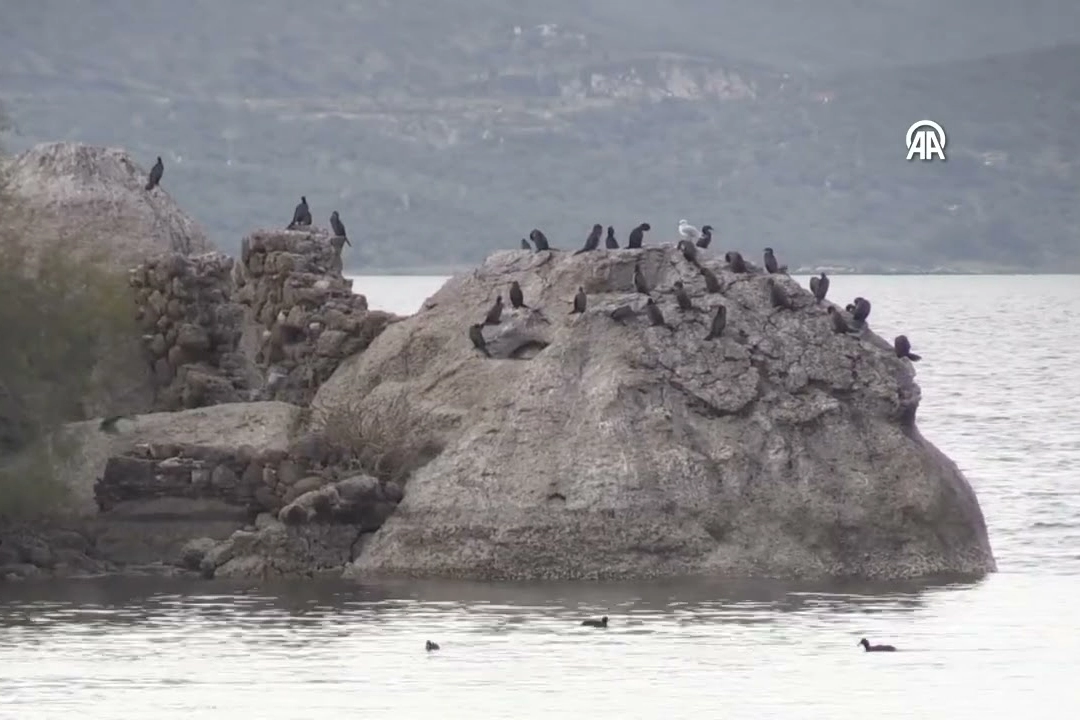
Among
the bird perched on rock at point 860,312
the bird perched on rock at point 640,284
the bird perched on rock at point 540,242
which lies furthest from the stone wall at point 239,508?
the bird perched on rock at point 860,312

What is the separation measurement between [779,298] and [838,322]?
2.47 feet

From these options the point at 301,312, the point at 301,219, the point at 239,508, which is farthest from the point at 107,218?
the point at 239,508

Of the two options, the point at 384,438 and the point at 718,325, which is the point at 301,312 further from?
the point at 718,325

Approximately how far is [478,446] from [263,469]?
2536 mm

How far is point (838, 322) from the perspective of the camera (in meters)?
36.8

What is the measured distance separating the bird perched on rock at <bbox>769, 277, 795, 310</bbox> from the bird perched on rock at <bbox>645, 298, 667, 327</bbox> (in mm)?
1626

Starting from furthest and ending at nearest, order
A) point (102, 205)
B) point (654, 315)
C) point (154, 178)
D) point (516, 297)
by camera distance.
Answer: point (154, 178), point (102, 205), point (516, 297), point (654, 315)

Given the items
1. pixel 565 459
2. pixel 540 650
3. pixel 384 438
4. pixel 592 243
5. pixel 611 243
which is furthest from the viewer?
pixel 611 243

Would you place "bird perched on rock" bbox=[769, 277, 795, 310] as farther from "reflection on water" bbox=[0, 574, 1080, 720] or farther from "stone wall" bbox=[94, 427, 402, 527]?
"stone wall" bbox=[94, 427, 402, 527]

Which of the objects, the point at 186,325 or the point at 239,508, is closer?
the point at 239,508

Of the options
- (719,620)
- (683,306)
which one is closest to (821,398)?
(683,306)

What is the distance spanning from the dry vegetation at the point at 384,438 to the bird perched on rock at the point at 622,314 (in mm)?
2480

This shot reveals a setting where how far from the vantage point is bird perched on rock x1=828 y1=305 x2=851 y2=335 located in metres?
36.8

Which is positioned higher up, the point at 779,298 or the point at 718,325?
the point at 779,298
